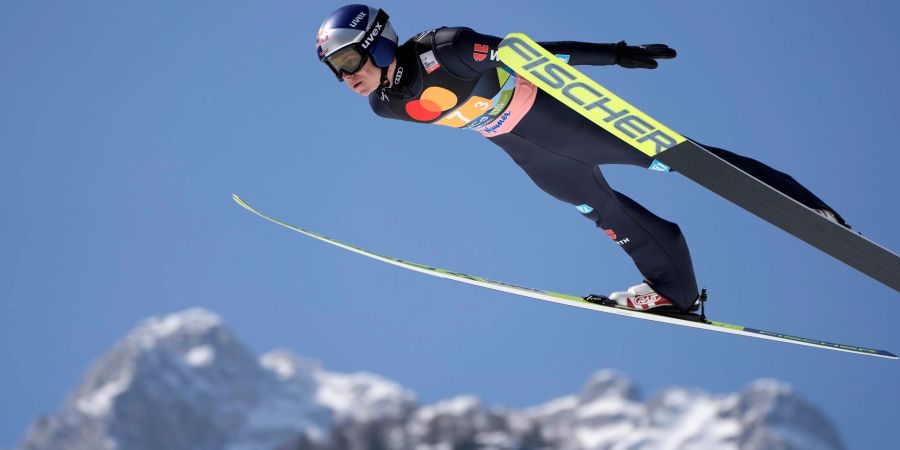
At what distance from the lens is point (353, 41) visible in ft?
16.7

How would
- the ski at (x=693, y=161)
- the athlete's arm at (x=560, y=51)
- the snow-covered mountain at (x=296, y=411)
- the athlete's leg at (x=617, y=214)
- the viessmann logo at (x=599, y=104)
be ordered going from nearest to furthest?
the ski at (x=693, y=161) → the viessmann logo at (x=599, y=104) → the athlete's arm at (x=560, y=51) → the athlete's leg at (x=617, y=214) → the snow-covered mountain at (x=296, y=411)

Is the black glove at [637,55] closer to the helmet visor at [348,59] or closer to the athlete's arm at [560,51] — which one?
the athlete's arm at [560,51]

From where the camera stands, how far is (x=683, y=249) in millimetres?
5574

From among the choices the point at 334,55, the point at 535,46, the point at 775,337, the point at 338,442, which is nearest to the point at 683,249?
the point at 775,337

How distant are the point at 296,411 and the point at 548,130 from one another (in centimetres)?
9412

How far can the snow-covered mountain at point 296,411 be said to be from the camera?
7269 cm

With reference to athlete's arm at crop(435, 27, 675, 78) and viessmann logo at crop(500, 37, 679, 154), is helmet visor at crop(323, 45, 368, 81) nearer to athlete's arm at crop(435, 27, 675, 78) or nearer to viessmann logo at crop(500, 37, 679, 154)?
athlete's arm at crop(435, 27, 675, 78)

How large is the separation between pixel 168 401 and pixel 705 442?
47189 mm

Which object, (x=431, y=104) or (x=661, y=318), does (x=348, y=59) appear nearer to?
(x=431, y=104)

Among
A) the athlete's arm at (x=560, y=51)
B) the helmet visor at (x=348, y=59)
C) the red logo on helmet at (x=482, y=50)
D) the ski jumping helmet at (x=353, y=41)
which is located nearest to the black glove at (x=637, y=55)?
the athlete's arm at (x=560, y=51)

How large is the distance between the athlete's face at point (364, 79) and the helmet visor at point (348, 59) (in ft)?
0.08

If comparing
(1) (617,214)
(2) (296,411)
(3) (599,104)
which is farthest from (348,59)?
(2) (296,411)

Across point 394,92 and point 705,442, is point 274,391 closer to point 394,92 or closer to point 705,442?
point 705,442

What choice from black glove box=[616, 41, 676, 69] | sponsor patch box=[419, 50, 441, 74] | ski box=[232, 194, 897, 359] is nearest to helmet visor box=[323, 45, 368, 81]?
sponsor patch box=[419, 50, 441, 74]
